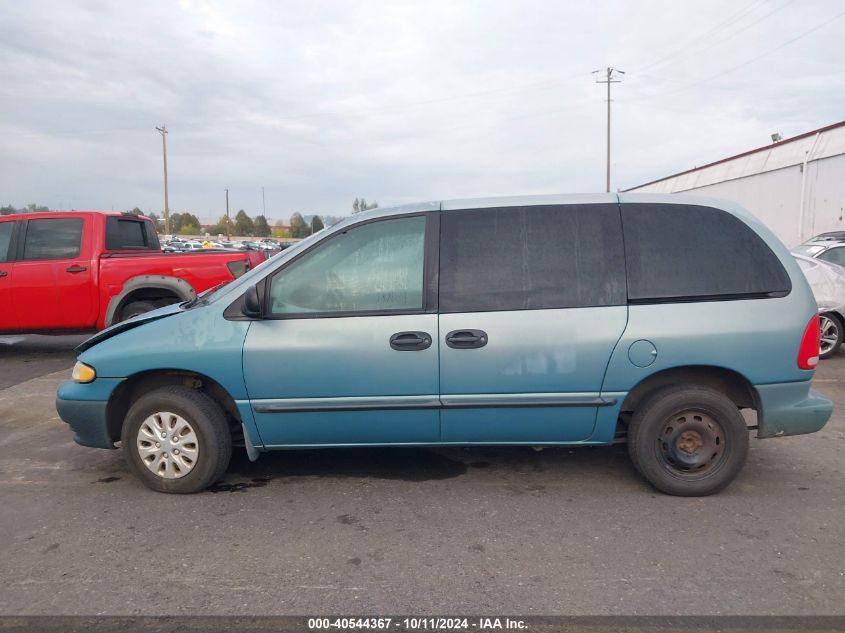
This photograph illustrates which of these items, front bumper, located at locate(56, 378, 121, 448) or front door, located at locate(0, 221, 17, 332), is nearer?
front bumper, located at locate(56, 378, 121, 448)

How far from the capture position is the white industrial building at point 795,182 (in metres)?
20.1

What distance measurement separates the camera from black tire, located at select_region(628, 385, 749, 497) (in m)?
3.82

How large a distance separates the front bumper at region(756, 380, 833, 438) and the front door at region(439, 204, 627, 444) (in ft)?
3.21

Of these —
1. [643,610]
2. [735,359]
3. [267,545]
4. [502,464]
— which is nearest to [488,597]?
[643,610]

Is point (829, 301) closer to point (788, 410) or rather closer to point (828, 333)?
point (828, 333)

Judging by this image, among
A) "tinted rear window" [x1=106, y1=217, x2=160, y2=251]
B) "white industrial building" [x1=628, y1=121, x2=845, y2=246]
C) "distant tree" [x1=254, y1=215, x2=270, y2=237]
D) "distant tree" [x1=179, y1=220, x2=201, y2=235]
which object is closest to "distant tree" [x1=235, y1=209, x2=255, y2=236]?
"distant tree" [x1=254, y1=215, x2=270, y2=237]

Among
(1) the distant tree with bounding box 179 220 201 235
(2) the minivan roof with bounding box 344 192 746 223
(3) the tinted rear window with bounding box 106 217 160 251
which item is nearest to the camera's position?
(2) the minivan roof with bounding box 344 192 746 223

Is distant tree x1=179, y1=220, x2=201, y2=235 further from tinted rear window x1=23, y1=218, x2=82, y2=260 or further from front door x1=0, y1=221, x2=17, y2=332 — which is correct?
tinted rear window x1=23, y1=218, x2=82, y2=260

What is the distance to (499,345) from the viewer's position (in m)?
3.78

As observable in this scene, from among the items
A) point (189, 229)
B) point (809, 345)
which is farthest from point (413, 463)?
point (189, 229)

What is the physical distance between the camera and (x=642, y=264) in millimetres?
3898

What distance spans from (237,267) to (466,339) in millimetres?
5273

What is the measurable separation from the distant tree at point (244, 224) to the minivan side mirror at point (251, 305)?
94.2 m

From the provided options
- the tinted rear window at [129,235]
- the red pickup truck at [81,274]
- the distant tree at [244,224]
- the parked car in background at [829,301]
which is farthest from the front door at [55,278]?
the distant tree at [244,224]
